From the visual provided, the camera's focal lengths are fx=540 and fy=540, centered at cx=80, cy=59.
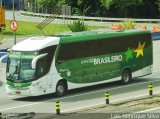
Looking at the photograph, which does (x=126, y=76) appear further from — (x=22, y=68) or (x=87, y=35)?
(x=22, y=68)

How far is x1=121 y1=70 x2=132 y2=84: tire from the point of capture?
101ft

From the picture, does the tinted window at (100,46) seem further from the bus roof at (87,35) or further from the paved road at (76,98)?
the paved road at (76,98)

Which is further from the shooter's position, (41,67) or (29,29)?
(29,29)

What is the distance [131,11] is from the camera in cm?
9069

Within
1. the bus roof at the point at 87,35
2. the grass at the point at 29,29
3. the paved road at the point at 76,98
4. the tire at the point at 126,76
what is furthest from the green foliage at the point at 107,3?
the tire at the point at 126,76

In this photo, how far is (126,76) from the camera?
30.9 m

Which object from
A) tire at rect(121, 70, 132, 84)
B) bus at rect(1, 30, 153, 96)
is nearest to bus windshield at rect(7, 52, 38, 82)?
bus at rect(1, 30, 153, 96)

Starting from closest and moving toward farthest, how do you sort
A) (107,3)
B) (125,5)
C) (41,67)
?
(41,67)
(125,5)
(107,3)

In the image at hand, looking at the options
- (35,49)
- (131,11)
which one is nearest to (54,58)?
(35,49)

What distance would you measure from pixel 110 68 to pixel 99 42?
1.76m

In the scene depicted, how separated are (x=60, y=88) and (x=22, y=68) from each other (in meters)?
2.42

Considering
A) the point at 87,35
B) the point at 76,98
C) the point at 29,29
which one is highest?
the point at 87,35

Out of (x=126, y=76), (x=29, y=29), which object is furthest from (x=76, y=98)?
(x=29, y=29)

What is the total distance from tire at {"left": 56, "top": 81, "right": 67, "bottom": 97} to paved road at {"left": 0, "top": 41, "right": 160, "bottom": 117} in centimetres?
29
